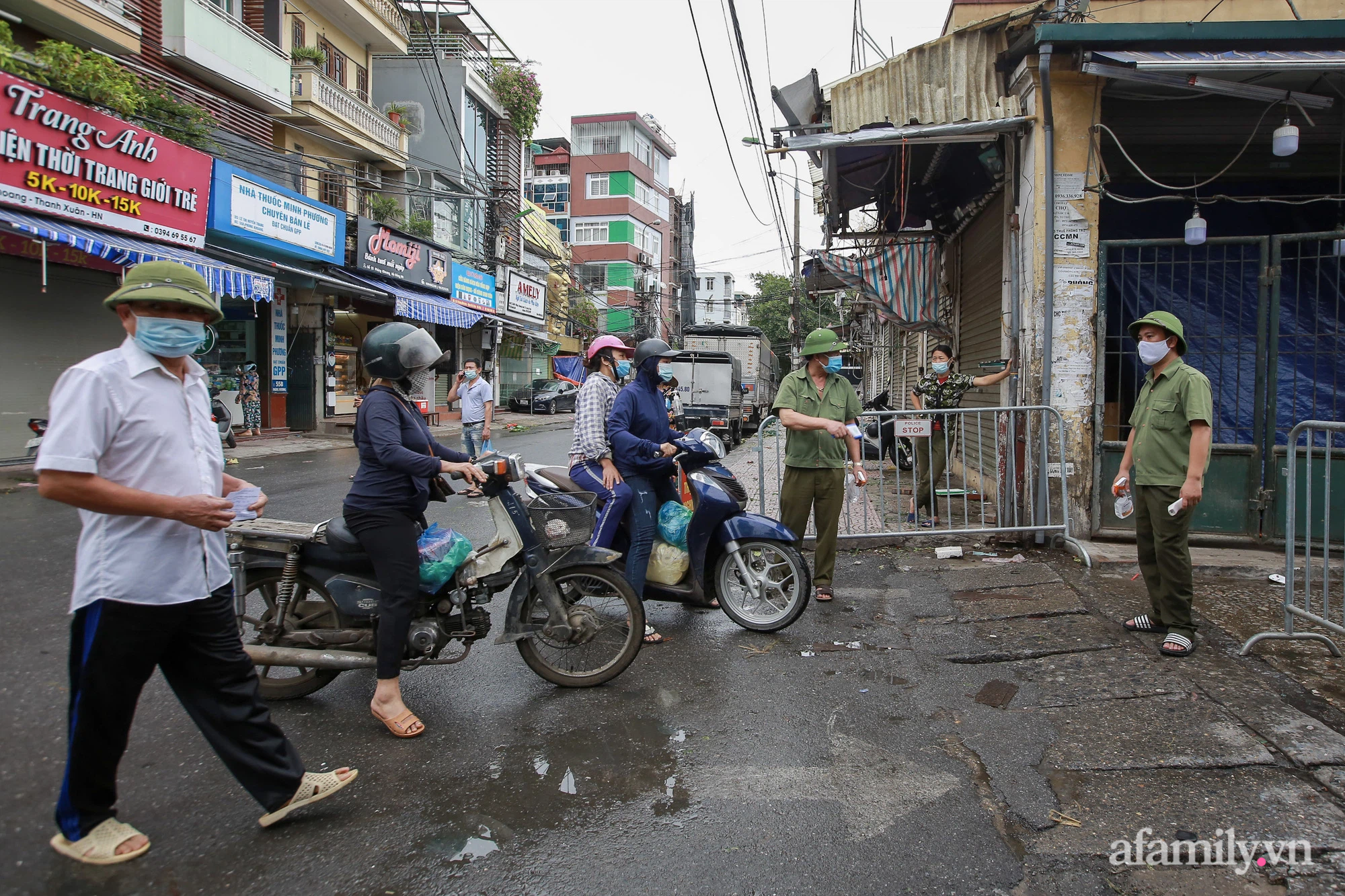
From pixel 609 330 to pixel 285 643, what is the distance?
4847 cm

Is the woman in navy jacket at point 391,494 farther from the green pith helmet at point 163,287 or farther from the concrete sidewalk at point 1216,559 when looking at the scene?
the concrete sidewalk at point 1216,559

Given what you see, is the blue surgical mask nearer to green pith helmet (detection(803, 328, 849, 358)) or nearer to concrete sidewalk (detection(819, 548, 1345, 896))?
concrete sidewalk (detection(819, 548, 1345, 896))

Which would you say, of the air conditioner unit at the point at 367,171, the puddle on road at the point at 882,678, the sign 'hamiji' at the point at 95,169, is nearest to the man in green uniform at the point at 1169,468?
the puddle on road at the point at 882,678

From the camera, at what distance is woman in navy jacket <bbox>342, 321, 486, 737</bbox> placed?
3.50 m

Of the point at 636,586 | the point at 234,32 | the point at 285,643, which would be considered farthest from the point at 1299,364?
the point at 234,32

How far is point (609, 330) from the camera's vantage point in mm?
51500

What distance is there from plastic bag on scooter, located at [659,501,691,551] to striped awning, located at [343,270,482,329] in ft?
56.0

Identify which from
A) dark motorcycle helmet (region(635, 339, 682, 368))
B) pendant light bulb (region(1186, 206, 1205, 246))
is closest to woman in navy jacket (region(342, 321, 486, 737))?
dark motorcycle helmet (region(635, 339, 682, 368))

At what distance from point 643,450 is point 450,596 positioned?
135 cm

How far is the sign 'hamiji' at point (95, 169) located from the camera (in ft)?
36.6

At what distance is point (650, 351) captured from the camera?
4.83 meters

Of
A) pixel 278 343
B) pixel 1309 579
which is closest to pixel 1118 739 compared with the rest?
pixel 1309 579

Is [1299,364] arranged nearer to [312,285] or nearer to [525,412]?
[312,285]

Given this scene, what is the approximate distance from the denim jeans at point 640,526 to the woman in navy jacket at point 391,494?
1339 millimetres
